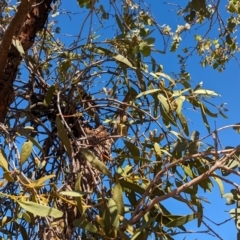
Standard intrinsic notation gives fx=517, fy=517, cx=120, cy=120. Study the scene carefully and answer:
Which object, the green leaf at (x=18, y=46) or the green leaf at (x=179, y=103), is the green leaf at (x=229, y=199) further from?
the green leaf at (x=18, y=46)

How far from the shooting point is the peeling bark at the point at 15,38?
1120mm

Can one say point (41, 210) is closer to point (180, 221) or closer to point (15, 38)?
point (180, 221)

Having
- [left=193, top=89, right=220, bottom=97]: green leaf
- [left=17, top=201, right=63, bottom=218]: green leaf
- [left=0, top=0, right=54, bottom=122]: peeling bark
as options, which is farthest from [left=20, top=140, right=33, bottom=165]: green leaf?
[left=193, top=89, right=220, bottom=97]: green leaf

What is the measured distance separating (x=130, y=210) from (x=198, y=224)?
170 mm

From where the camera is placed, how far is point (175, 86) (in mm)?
1234

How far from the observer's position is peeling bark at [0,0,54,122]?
112 cm

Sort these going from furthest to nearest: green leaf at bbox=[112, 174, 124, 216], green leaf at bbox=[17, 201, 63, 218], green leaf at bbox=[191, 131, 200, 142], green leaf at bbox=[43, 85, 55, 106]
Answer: green leaf at bbox=[43, 85, 55, 106] → green leaf at bbox=[191, 131, 200, 142] → green leaf at bbox=[112, 174, 124, 216] → green leaf at bbox=[17, 201, 63, 218]

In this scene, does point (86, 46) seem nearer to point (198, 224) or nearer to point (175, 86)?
point (175, 86)

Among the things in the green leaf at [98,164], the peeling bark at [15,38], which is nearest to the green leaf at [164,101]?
the green leaf at [98,164]

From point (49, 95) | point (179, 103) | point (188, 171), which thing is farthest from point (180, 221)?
point (49, 95)

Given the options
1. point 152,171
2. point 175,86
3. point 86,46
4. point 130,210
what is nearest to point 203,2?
point 175,86

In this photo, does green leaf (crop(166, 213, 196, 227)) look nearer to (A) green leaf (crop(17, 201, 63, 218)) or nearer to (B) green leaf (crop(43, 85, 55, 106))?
(A) green leaf (crop(17, 201, 63, 218))

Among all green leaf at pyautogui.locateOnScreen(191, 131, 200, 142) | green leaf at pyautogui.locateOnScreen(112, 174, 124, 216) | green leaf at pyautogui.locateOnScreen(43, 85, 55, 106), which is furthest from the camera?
green leaf at pyautogui.locateOnScreen(43, 85, 55, 106)

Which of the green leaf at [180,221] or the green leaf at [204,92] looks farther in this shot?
the green leaf at [204,92]
